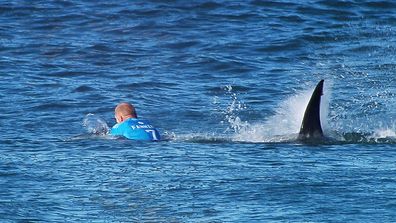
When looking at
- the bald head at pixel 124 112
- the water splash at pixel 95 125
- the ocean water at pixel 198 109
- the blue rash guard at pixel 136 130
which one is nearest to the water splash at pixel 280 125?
the ocean water at pixel 198 109

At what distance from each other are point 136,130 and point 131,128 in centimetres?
7

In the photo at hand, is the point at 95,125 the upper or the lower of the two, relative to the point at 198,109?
upper

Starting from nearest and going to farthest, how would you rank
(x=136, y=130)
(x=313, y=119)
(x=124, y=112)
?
(x=313, y=119)
(x=136, y=130)
(x=124, y=112)

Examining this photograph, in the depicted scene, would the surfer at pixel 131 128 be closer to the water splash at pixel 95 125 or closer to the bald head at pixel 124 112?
the bald head at pixel 124 112

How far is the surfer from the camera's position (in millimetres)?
15359

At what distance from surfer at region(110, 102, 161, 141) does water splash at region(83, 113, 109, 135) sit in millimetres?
544

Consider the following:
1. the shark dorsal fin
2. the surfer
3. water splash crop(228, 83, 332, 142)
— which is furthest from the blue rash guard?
the shark dorsal fin

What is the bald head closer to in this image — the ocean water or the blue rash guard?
the blue rash guard

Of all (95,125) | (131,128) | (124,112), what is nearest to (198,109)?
(95,125)

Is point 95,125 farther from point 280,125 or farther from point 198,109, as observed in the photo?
point 280,125

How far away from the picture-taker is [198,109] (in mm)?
18875

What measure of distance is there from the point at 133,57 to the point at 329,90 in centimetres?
515

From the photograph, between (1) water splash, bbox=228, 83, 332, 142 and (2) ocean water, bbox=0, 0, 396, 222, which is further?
(1) water splash, bbox=228, 83, 332, 142

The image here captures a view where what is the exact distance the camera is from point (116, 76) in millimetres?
21922
